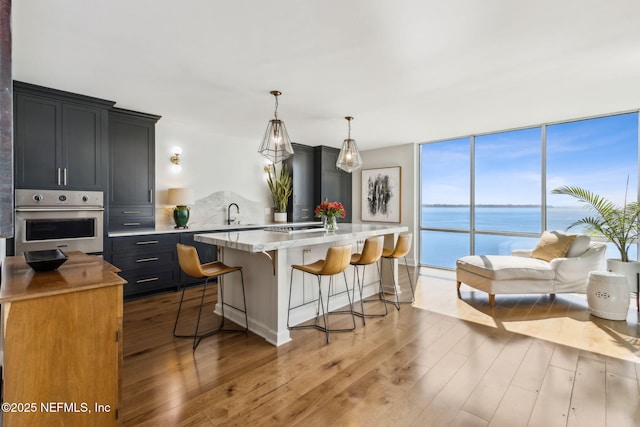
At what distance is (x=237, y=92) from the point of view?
341 cm

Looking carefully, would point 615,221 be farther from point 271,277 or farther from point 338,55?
point 271,277

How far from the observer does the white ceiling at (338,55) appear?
2.00 metres

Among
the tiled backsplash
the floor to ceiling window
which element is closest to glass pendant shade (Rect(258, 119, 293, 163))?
the tiled backsplash

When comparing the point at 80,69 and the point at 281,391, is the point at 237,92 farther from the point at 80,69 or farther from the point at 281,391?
the point at 281,391

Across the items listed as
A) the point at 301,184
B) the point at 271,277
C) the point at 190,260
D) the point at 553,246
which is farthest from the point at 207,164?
the point at 553,246

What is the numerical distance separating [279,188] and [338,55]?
12.2 feet

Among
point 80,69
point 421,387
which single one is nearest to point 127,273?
point 80,69

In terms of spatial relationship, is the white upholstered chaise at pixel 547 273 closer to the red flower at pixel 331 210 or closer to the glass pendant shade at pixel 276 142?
the red flower at pixel 331 210

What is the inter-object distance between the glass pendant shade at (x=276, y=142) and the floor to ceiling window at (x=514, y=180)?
12.4 feet

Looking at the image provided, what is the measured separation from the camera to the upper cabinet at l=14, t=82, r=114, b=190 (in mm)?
3131

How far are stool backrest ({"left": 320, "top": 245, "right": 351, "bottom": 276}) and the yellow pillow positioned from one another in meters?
3.02

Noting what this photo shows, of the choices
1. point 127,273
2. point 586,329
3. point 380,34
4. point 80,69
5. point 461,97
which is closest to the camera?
point 380,34

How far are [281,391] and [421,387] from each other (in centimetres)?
93

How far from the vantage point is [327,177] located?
6637 mm
